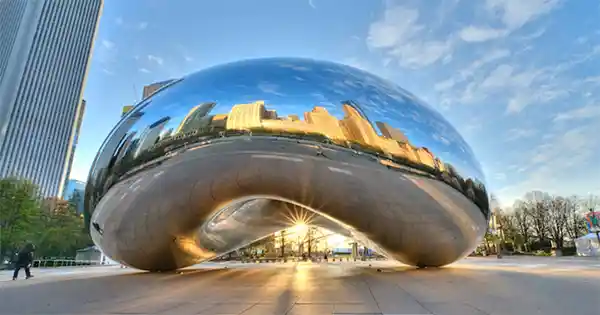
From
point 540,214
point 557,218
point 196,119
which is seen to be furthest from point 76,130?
point 196,119

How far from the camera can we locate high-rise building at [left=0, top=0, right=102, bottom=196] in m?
78.0

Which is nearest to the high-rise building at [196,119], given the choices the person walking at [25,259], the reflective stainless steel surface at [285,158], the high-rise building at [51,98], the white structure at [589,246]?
the reflective stainless steel surface at [285,158]

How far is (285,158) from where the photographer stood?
4609 millimetres

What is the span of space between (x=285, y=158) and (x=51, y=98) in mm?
101849

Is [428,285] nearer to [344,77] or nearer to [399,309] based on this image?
[399,309]

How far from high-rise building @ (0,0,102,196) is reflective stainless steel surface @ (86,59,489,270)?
286 ft

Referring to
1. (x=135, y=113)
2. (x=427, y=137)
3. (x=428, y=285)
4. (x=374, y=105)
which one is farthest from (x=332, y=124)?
(x=135, y=113)

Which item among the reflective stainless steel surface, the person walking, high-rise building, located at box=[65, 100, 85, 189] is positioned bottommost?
the person walking

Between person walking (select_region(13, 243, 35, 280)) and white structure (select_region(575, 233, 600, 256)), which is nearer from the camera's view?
person walking (select_region(13, 243, 35, 280))

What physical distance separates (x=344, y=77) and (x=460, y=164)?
7.27ft

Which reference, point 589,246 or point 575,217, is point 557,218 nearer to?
point 575,217

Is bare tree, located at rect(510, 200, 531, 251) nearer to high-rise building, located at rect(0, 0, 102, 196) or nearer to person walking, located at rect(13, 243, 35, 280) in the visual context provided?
person walking, located at rect(13, 243, 35, 280)

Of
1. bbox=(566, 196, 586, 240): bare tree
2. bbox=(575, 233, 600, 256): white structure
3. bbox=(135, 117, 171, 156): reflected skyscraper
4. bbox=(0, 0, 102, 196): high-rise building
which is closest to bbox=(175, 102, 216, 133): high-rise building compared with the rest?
bbox=(135, 117, 171, 156): reflected skyscraper

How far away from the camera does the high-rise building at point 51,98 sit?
78000 millimetres
